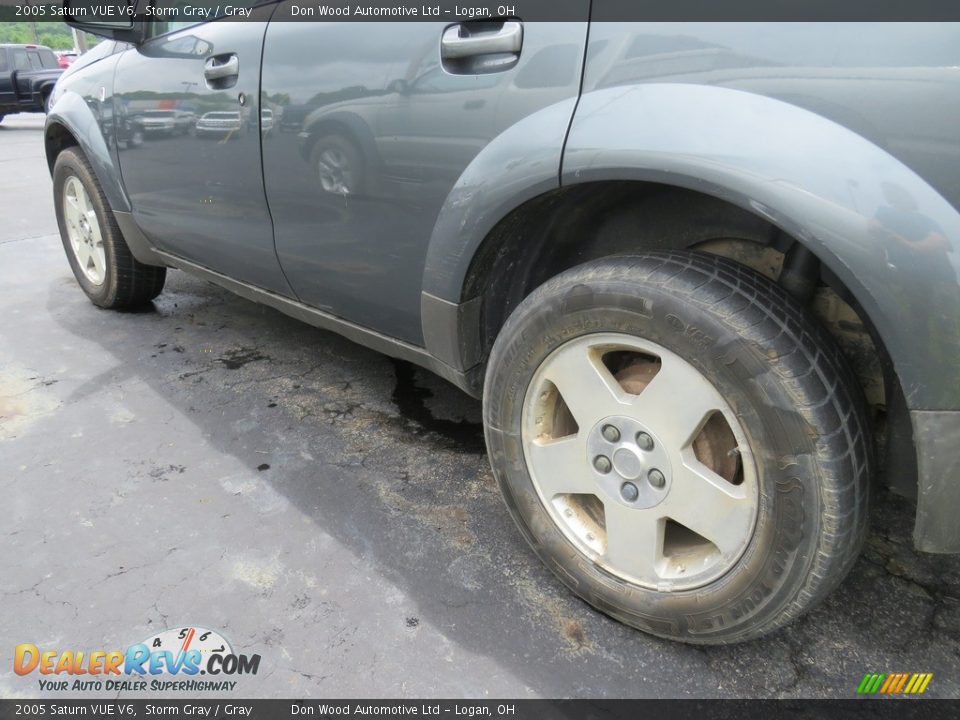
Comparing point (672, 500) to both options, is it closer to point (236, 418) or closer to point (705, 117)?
point (705, 117)

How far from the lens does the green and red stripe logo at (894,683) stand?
1.53 m

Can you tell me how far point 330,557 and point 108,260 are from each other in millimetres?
2342

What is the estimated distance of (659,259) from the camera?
1446 millimetres

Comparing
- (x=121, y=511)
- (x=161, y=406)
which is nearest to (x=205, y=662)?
(x=121, y=511)

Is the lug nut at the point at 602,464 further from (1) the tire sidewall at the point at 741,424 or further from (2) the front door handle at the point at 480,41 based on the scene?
(2) the front door handle at the point at 480,41

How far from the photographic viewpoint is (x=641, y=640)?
1.67 m

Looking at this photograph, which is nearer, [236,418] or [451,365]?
[451,365]

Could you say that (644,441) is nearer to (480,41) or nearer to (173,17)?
(480,41)

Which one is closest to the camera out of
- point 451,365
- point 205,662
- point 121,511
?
point 205,662

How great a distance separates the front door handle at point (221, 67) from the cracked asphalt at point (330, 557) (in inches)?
47.7

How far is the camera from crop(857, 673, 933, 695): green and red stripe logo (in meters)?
1.53

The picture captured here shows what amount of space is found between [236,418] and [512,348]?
146 centimetres

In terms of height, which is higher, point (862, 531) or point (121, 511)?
point (862, 531)

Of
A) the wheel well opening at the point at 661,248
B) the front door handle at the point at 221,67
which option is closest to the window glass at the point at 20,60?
the front door handle at the point at 221,67
